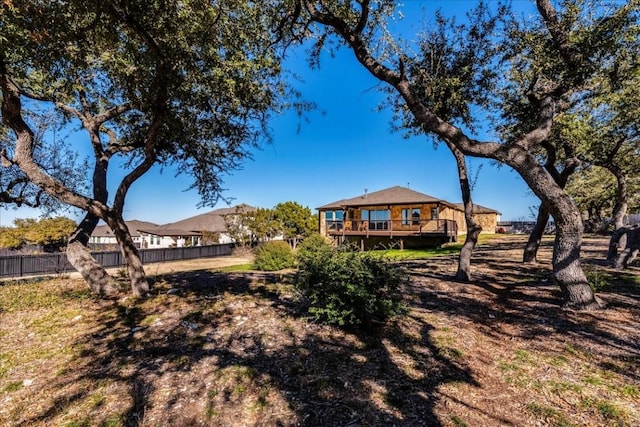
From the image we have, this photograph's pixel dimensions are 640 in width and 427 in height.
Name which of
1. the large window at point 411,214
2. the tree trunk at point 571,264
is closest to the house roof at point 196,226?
the large window at point 411,214

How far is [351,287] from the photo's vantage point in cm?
421

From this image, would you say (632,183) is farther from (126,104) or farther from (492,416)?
(126,104)

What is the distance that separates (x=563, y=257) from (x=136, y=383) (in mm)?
6174

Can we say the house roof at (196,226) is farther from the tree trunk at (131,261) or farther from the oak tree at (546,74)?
the oak tree at (546,74)

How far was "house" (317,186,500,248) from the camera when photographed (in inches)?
966

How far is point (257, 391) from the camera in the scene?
3.09m

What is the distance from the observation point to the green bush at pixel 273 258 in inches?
563

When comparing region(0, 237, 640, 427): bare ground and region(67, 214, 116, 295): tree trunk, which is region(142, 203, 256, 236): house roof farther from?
region(0, 237, 640, 427): bare ground

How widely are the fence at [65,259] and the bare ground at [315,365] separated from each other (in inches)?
324

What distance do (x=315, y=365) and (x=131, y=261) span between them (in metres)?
4.78

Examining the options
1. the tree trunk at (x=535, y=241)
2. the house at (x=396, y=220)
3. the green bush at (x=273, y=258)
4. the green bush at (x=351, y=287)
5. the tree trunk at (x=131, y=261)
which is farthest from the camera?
the house at (x=396, y=220)

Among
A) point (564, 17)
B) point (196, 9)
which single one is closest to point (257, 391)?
point (196, 9)

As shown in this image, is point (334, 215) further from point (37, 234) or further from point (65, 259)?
point (37, 234)

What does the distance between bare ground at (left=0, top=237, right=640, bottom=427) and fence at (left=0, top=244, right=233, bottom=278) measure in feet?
27.0
